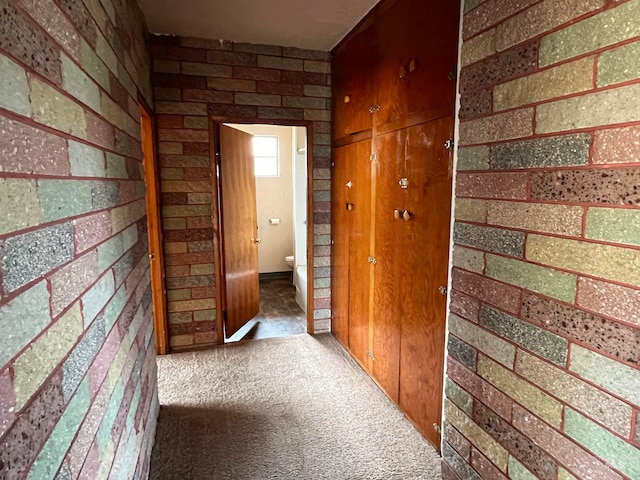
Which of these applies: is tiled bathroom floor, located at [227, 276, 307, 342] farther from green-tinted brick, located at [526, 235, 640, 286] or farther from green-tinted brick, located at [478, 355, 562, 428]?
green-tinted brick, located at [526, 235, 640, 286]

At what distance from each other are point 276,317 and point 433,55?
300 cm

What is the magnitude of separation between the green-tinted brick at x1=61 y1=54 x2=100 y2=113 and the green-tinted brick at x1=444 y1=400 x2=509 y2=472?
1797 millimetres

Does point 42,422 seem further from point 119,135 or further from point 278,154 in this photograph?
point 278,154

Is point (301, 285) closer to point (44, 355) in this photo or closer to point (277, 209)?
point (277, 209)

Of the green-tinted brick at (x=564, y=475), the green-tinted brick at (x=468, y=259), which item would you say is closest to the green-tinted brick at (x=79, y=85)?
the green-tinted brick at (x=468, y=259)

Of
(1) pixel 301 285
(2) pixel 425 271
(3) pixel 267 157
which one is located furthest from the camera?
(3) pixel 267 157

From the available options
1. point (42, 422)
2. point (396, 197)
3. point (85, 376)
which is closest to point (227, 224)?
point (396, 197)

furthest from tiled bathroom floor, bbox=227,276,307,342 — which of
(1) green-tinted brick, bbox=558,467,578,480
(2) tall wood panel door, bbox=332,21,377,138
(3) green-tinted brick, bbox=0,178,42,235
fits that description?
(3) green-tinted brick, bbox=0,178,42,235

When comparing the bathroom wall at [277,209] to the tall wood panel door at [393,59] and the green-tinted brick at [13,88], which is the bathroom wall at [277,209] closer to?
the tall wood panel door at [393,59]

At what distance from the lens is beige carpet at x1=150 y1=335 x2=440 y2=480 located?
74.5 inches

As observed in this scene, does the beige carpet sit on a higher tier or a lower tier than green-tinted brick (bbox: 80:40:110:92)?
lower

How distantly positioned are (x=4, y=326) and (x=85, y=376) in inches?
17.8

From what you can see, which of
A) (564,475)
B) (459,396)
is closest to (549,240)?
(564,475)

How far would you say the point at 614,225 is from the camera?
0.97m
